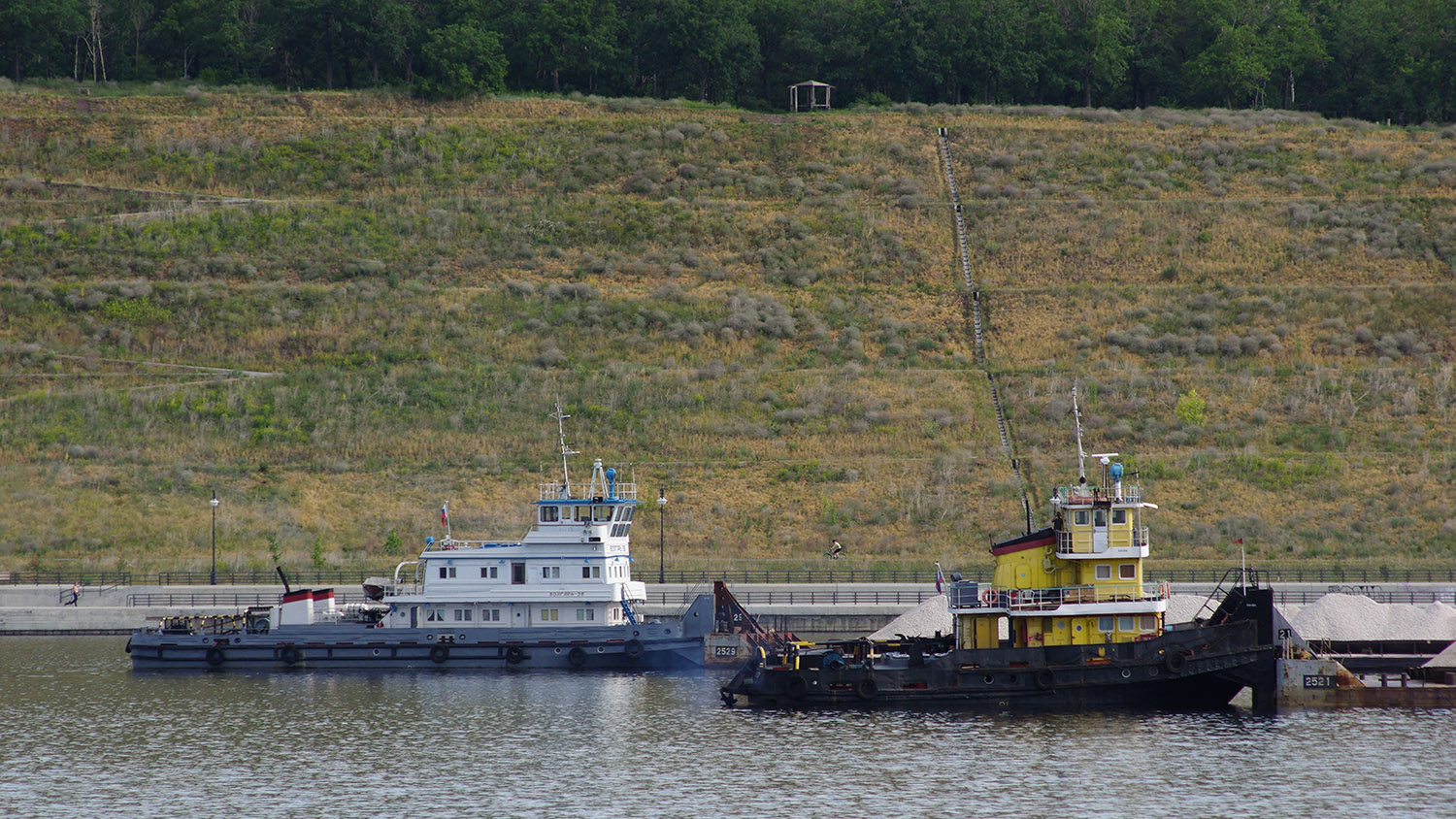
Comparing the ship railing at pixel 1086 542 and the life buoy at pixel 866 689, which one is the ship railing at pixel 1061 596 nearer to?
the ship railing at pixel 1086 542

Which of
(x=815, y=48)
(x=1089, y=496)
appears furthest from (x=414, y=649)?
(x=815, y=48)

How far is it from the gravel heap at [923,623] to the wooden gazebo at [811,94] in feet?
265

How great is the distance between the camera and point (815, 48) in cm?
13238

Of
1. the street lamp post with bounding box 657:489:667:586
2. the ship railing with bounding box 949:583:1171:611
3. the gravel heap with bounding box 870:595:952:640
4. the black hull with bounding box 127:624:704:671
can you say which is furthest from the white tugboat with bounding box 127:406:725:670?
the ship railing with bounding box 949:583:1171:611

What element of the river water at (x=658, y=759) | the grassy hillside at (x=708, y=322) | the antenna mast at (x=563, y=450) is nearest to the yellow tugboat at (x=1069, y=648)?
the river water at (x=658, y=759)

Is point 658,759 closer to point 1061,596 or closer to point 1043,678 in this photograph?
point 1043,678

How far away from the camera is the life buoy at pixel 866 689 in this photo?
44.1 meters

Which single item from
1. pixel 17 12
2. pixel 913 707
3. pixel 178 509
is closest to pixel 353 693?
pixel 913 707

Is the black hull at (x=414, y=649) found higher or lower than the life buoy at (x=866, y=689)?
higher

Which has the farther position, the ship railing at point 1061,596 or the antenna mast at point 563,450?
the antenna mast at point 563,450

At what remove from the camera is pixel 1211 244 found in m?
103

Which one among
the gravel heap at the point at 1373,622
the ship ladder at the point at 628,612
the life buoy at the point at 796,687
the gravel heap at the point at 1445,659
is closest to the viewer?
the gravel heap at the point at 1445,659

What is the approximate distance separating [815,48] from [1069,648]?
3789 inches

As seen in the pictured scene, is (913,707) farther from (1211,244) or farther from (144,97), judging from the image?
(144,97)
